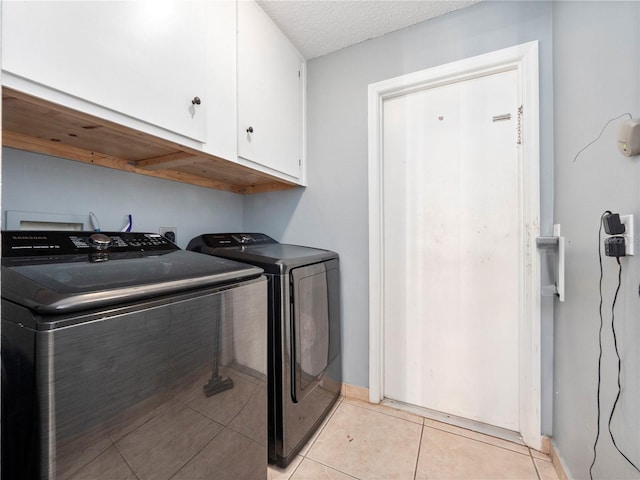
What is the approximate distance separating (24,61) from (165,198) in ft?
2.96

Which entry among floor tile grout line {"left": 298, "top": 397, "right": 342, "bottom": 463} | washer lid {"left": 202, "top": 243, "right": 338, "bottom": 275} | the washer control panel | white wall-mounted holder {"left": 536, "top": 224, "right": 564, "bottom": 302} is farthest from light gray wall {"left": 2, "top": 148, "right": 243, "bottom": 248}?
white wall-mounted holder {"left": 536, "top": 224, "right": 564, "bottom": 302}

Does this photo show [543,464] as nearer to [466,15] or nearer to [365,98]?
[365,98]

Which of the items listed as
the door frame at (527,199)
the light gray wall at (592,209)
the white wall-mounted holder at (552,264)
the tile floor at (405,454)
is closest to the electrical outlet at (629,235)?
the light gray wall at (592,209)

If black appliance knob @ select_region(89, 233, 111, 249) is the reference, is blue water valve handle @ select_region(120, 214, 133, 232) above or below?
above

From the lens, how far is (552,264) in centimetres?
135

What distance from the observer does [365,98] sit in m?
1.80

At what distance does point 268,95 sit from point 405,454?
6.71ft

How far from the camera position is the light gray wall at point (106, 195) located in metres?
1.05

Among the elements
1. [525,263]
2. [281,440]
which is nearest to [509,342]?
[525,263]

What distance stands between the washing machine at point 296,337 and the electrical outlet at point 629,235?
116 centimetres

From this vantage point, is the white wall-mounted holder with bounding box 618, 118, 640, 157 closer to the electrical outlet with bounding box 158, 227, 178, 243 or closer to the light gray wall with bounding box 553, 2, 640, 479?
the light gray wall with bounding box 553, 2, 640, 479

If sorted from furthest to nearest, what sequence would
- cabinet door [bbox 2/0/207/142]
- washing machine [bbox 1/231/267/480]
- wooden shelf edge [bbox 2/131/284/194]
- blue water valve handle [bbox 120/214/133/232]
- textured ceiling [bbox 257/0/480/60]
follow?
textured ceiling [bbox 257/0/480/60] → blue water valve handle [bbox 120/214/133/232] → wooden shelf edge [bbox 2/131/284/194] → cabinet door [bbox 2/0/207/142] → washing machine [bbox 1/231/267/480]

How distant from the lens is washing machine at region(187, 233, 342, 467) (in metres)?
1.26

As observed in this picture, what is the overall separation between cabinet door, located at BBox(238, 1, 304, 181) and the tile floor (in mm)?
1527
